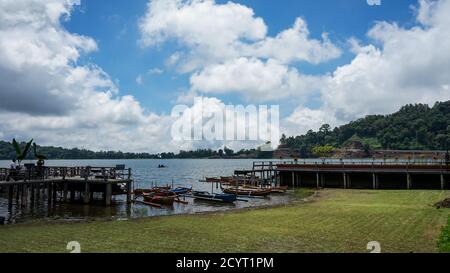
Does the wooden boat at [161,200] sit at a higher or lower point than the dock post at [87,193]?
lower

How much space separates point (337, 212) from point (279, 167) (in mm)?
34245

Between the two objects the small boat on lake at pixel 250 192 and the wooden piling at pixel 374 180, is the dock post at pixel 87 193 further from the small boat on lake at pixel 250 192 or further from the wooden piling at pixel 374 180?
the wooden piling at pixel 374 180

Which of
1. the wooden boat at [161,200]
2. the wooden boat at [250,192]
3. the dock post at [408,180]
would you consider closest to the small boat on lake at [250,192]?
the wooden boat at [250,192]

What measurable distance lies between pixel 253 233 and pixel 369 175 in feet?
126

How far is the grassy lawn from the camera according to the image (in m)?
17.0

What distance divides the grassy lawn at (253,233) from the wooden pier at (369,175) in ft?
80.0

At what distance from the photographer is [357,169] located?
2098 inches

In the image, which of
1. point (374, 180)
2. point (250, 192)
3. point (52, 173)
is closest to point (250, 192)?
point (250, 192)

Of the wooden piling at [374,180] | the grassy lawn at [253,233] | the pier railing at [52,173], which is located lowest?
the grassy lawn at [253,233]

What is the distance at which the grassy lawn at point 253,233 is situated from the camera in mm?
17000

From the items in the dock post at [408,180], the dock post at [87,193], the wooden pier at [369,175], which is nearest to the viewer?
the dock post at [87,193]

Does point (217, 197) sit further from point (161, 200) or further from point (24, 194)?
point (24, 194)

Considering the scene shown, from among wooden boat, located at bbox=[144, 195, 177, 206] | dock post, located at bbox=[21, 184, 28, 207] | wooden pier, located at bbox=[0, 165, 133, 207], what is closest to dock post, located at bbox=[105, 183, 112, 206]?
wooden pier, located at bbox=[0, 165, 133, 207]
